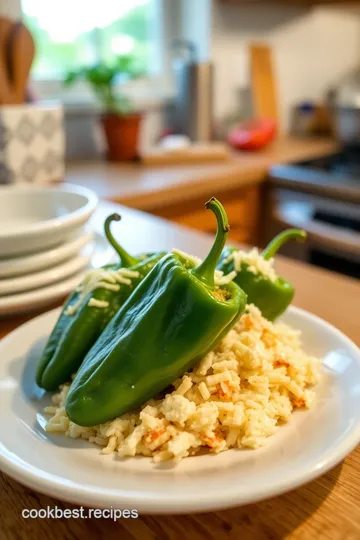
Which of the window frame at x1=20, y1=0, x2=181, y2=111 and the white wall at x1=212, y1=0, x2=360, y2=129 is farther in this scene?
the white wall at x1=212, y1=0, x2=360, y2=129

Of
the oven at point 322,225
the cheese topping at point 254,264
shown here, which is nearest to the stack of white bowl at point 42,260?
the cheese topping at point 254,264

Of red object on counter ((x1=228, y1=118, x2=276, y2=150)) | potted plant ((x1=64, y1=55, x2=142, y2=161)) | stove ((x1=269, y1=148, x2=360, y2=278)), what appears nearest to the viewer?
stove ((x1=269, y1=148, x2=360, y2=278))

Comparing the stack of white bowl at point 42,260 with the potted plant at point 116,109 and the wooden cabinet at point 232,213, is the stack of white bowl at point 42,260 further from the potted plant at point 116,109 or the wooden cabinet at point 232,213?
the potted plant at point 116,109

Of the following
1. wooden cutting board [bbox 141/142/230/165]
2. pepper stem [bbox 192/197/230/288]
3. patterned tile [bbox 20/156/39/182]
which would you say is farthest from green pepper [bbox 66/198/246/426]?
wooden cutting board [bbox 141/142/230/165]

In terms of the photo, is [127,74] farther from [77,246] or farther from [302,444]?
[302,444]

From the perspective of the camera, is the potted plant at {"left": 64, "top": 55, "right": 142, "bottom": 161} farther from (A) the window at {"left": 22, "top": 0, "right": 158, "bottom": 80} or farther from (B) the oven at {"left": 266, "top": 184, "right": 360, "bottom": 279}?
(B) the oven at {"left": 266, "top": 184, "right": 360, "bottom": 279}
